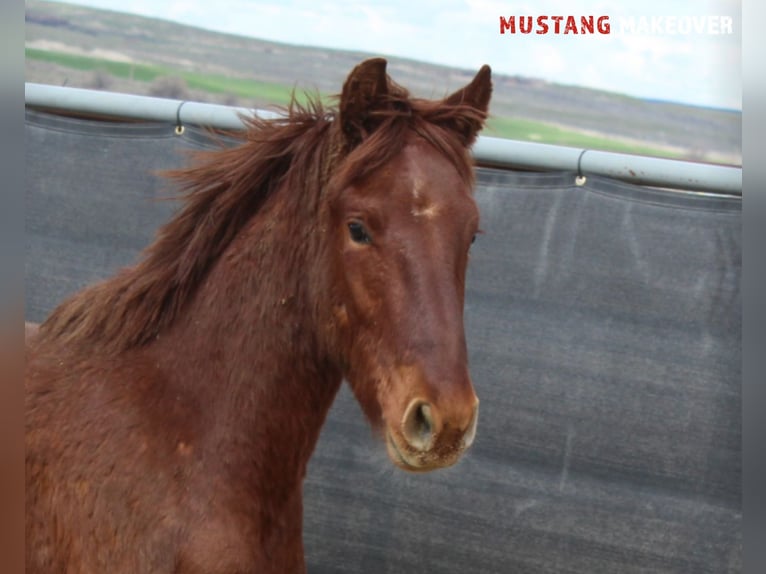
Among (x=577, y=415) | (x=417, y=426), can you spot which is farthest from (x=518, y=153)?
(x=417, y=426)

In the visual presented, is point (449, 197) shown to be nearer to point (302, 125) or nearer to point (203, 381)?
point (302, 125)

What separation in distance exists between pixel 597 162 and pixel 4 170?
3.13m

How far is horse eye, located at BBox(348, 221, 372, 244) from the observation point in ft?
7.42

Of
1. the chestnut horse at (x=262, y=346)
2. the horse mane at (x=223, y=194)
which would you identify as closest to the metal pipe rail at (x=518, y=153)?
the horse mane at (x=223, y=194)

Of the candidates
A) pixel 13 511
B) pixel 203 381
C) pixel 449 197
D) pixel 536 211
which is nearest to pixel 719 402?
pixel 536 211

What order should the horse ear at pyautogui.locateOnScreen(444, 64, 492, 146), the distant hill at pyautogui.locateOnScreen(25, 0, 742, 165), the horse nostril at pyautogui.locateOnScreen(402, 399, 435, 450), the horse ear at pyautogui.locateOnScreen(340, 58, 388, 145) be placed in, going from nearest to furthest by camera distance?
the horse nostril at pyautogui.locateOnScreen(402, 399, 435, 450)
the horse ear at pyautogui.locateOnScreen(340, 58, 388, 145)
the horse ear at pyautogui.locateOnScreen(444, 64, 492, 146)
the distant hill at pyautogui.locateOnScreen(25, 0, 742, 165)

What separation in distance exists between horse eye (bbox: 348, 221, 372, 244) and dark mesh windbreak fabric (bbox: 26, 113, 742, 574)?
1331 mm

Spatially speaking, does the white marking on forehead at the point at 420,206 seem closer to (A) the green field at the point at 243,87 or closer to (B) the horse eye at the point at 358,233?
(B) the horse eye at the point at 358,233

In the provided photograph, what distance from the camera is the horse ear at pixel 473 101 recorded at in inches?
99.9

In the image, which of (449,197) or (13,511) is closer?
(13,511)

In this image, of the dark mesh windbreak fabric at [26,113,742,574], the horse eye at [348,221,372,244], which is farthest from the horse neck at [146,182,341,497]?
the dark mesh windbreak fabric at [26,113,742,574]

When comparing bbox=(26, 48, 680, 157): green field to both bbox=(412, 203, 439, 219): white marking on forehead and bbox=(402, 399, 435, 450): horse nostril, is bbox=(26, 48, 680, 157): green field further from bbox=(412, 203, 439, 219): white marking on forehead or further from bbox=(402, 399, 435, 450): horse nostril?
bbox=(402, 399, 435, 450): horse nostril

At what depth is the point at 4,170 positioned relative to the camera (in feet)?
2.53

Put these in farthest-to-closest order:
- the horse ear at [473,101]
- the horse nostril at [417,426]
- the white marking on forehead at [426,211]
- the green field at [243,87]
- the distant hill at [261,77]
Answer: the green field at [243,87], the distant hill at [261,77], the horse ear at [473,101], the white marking on forehead at [426,211], the horse nostril at [417,426]
